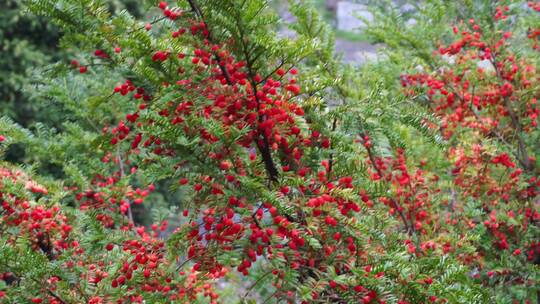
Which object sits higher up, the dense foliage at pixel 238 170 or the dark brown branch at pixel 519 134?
the dense foliage at pixel 238 170

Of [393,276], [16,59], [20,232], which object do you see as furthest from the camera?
[16,59]

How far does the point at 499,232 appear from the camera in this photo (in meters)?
3.80

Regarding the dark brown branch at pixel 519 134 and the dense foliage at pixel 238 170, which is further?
the dark brown branch at pixel 519 134

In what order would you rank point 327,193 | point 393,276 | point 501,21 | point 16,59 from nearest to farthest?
1. point 327,193
2. point 393,276
3. point 501,21
4. point 16,59

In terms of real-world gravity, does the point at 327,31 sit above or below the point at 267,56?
below

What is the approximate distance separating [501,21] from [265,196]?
3.02 m

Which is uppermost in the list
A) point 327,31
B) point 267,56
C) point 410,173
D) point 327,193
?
point 267,56

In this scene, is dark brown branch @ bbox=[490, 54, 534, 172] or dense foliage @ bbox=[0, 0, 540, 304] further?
dark brown branch @ bbox=[490, 54, 534, 172]

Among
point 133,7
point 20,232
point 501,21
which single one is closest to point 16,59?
point 133,7

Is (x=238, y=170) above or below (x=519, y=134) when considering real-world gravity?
above

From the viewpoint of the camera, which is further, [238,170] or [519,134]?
[519,134]

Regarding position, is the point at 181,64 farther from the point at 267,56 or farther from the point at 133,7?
the point at 133,7

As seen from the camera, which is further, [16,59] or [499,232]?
[16,59]

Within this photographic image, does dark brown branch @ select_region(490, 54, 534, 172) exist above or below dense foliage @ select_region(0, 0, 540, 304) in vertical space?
below
